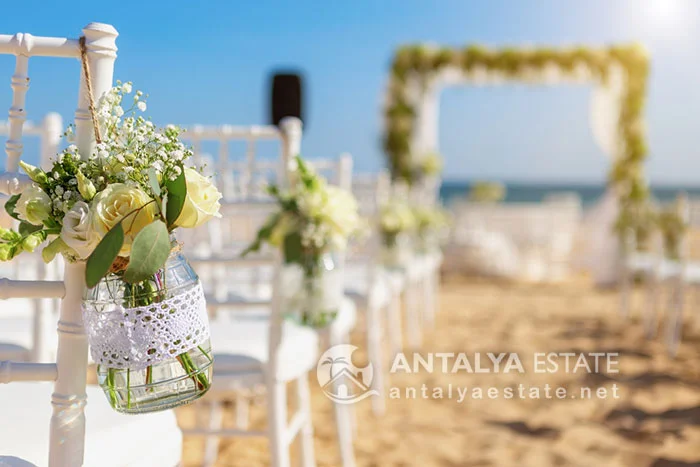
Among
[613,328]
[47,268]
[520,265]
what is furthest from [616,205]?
[47,268]

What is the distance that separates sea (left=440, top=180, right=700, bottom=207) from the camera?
32.3 m

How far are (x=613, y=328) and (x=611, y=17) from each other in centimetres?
1241

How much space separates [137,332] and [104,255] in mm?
128

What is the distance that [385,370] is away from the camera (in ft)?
12.4

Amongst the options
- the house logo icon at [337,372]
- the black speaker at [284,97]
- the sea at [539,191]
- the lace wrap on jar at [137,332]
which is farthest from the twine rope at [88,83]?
the sea at [539,191]

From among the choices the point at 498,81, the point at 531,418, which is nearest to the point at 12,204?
the point at 531,418

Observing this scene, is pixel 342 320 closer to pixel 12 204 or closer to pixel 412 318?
pixel 12 204

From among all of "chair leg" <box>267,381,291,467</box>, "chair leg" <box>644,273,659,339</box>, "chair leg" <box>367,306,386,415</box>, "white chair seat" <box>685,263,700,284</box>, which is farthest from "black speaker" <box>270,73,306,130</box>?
"chair leg" <box>267,381,291,467</box>

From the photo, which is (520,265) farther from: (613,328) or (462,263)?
(613,328)

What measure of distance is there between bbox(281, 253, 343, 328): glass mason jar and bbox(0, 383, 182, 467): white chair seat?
735 mm

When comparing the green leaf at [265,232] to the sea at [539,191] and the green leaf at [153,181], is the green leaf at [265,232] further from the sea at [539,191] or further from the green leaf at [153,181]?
the sea at [539,191]

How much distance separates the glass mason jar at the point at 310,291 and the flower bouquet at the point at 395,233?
1595 millimetres

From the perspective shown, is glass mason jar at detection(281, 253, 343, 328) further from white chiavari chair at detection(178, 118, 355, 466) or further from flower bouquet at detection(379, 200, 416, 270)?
flower bouquet at detection(379, 200, 416, 270)

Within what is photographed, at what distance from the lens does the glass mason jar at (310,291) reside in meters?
1.88
